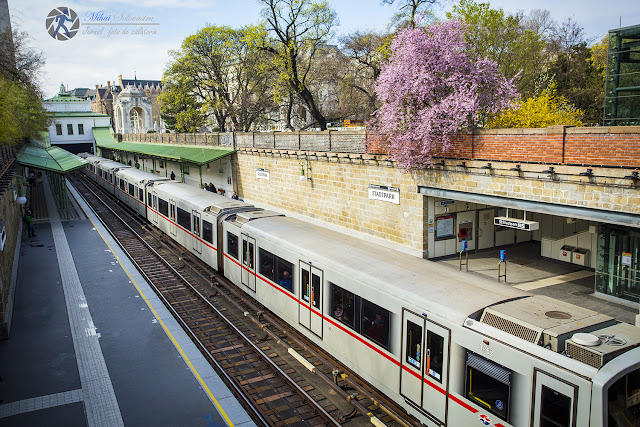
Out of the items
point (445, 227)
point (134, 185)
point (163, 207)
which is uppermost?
point (134, 185)

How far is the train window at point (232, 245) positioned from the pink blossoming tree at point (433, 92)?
6814 millimetres

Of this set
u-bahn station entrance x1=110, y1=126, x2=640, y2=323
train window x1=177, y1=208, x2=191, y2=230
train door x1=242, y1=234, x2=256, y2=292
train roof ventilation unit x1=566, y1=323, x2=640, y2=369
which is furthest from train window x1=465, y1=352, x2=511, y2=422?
train window x1=177, y1=208, x2=191, y2=230

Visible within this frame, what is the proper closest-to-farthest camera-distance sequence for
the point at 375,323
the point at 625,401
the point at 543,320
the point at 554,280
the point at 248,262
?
1. the point at 625,401
2. the point at 543,320
3. the point at 375,323
4. the point at 248,262
5. the point at 554,280

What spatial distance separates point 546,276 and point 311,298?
9592 millimetres

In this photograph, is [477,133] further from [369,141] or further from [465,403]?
[465,403]

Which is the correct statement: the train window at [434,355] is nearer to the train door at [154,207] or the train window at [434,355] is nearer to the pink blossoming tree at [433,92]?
the pink blossoming tree at [433,92]

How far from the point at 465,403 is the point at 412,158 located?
11.3 meters

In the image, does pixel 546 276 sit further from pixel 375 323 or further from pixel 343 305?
pixel 375 323

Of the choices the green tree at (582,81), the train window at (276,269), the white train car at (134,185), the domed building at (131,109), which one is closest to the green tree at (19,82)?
the white train car at (134,185)

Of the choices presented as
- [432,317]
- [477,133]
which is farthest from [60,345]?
[477,133]

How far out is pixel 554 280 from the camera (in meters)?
16.0

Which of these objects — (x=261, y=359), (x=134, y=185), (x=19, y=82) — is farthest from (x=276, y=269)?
(x=19, y=82)

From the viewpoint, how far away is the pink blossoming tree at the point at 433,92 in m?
16.2

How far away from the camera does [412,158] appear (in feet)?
56.9
